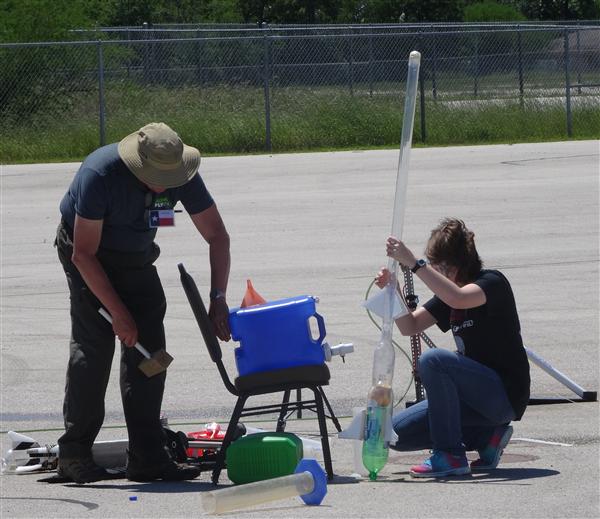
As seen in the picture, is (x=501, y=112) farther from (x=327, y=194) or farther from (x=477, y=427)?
(x=477, y=427)

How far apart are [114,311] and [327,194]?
34.8 feet

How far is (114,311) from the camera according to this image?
5.42 metres

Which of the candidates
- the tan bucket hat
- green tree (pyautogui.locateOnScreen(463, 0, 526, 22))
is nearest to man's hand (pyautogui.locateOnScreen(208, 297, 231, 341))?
the tan bucket hat

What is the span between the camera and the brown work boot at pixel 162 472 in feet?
18.4

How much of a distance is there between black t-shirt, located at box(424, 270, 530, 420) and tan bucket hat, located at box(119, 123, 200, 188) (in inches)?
57.5

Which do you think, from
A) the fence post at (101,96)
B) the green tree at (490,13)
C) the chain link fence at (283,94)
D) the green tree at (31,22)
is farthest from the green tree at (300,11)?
the fence post at (101,96)

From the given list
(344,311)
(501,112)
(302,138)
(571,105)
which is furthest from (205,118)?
(344,311)

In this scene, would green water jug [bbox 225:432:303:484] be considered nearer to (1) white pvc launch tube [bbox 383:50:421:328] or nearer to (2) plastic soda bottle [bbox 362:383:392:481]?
(2) plastic soda bottle [bbox 362:383:392:481]

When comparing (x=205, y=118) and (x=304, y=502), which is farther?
(x=205, y=118)

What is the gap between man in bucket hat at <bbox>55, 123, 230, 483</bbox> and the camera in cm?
543

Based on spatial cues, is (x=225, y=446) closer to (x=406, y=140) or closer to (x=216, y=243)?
(x=216, y=243)

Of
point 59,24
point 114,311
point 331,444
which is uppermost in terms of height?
point 59,24

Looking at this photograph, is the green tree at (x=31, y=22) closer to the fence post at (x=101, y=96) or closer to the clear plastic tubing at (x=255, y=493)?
the fence post at (x=101, y=96)

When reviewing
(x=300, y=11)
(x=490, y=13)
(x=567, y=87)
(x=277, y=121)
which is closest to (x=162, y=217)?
(x=277, y=121)
